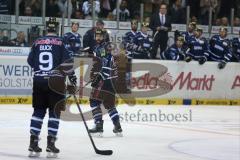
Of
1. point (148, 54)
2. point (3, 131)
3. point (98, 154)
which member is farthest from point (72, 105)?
point (98, 154)

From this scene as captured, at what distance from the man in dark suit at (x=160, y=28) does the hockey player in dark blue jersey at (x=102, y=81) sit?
9.76 m

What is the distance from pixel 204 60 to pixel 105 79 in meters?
10.1

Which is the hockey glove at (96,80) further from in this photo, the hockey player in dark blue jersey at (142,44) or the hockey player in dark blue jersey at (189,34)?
the hockey player in dark blue jersey at (189,34)

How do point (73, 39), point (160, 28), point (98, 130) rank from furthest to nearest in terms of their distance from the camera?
point (160, 28) → point (73, 39) → point (98, 130)

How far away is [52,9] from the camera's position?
2262 cm

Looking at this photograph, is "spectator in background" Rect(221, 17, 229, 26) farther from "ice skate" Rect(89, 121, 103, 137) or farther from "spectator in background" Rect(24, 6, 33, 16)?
"ice skate" Rect(89, 121, 103, 137)

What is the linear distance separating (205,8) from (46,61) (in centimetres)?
1605

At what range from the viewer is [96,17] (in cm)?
2341

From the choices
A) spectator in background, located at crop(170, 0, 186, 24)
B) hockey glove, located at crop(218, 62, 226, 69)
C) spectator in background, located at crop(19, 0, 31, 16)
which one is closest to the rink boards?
hockey glove, located at crop(218, 62, 226, 69)

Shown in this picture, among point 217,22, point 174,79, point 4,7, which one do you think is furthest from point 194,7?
point 4,7

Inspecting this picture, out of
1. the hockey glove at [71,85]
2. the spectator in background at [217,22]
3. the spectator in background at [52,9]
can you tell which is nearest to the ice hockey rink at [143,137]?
the hockey glove at [71,85]

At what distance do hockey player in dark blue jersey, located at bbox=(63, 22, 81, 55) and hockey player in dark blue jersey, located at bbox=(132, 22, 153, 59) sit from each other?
1.82 metres

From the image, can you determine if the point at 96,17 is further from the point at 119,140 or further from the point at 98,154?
the point at 98,154

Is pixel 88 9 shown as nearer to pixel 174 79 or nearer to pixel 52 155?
pixel 174 79
